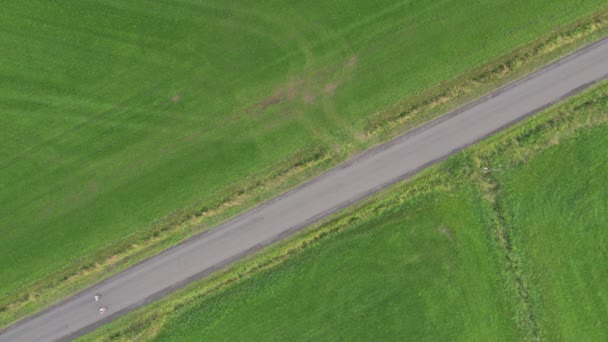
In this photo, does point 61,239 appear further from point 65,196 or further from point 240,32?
point 240,32

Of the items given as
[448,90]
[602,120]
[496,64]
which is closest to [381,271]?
[448,90]

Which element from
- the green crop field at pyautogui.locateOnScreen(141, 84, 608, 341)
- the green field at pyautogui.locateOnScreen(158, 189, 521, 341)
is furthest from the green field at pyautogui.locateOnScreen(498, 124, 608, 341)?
the green field at pyautogui.locateOnScreen(158, 189, 521, 341)

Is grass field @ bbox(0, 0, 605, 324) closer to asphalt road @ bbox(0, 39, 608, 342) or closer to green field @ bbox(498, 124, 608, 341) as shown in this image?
asphalt road @ bbox(0, 39, 608, 342)

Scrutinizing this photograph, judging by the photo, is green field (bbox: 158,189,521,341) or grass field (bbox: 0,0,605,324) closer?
grass field (bbox: 0,0,605,324)

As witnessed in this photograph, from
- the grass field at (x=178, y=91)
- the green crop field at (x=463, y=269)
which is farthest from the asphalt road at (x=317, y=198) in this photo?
the grass field at (x=178, y=91)

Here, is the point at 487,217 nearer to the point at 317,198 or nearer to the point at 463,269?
the point at 463,269

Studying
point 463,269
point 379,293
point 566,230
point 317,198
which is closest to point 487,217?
point 463,269
